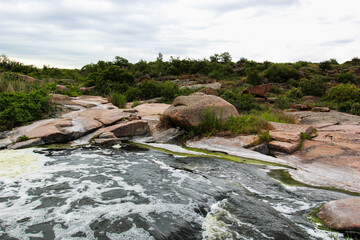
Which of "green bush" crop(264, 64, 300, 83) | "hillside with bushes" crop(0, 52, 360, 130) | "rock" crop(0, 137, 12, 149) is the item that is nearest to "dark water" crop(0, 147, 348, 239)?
"rock" crop(0, 137, 12, 149)

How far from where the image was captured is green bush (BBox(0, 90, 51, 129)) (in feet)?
27.1

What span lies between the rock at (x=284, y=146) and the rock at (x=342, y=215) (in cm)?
307

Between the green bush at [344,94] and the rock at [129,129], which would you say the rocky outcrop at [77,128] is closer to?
the rock at [129,129]

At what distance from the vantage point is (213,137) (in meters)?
8.09

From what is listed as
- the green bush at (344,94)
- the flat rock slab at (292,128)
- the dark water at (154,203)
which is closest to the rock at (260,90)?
the green bush at (344,94)

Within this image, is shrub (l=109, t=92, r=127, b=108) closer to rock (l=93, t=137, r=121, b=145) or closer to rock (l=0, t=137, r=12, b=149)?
rock (l=93, t=137, r=121, b=145)

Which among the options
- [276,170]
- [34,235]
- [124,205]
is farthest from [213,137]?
[34,235]

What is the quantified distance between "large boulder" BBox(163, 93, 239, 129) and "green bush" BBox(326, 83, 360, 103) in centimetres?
1002

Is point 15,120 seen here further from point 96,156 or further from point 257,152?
point 257,152

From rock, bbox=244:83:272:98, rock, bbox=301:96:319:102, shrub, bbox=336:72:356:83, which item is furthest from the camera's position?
shrub, bbox=336:72:356:83

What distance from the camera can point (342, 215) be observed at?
11.1 ft

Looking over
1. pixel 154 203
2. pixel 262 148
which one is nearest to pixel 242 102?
pixel 262 148

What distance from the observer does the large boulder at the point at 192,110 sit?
8.66 meters

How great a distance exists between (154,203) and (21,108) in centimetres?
727
